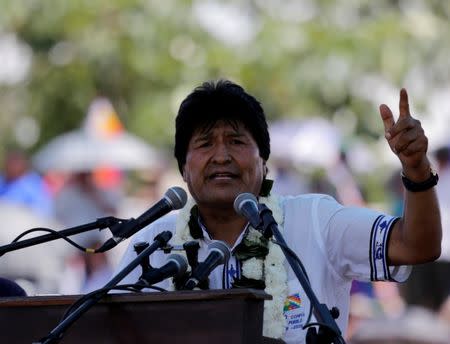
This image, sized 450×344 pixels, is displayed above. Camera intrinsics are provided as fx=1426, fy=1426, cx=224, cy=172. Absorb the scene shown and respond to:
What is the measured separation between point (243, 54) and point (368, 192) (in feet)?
8.47

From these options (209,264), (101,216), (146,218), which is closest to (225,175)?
(146,218)

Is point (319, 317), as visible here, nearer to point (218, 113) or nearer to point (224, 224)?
point (224, 224)

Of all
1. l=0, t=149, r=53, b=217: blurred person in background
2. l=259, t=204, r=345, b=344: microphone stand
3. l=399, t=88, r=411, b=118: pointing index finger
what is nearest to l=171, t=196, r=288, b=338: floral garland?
l=259, t=204, r=345, b=344: microphone stand

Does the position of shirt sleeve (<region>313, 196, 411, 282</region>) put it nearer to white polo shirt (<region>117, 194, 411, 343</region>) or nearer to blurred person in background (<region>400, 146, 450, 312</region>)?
white polo shirt (<region>117, 194, 411, 343</region>)

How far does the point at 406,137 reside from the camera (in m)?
5.12

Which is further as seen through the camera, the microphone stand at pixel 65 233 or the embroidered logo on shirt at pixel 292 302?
the embroidered logo on shirt at pixel 292 302

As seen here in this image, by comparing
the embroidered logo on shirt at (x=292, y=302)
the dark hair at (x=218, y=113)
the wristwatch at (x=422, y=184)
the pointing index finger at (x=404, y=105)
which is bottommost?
the embroidered logo on shirt at (x=292, y=302)

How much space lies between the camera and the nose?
595 centimetres

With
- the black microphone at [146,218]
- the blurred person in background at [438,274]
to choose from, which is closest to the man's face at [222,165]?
the black microphone at [146,218]

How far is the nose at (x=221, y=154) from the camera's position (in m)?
5.95

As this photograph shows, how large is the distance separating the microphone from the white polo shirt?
0.74 m

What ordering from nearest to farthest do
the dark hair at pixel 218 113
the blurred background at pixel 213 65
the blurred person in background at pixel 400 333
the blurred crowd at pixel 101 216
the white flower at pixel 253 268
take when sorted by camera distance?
the white flower at pixel 253 268 < the dark hair at pixel 218 113 < the blurred person in background at pixel 400 333 < the blurred crowd at pixel 101 216 < the blurred background at pixel 213 65

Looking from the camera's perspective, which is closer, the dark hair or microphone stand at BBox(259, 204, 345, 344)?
microphone stand at BBox(259, 204, 345, 344)

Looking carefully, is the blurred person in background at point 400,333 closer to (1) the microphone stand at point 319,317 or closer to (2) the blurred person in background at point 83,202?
(1) the microphone stand at point 319,317
